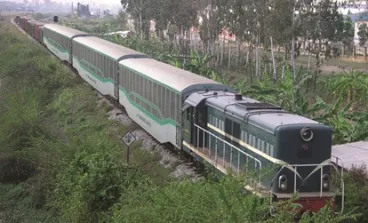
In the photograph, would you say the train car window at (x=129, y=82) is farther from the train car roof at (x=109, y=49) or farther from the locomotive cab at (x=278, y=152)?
the locomotive cab at (x=278, y=152)

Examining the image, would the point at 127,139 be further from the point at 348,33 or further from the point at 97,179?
the point at 348,33

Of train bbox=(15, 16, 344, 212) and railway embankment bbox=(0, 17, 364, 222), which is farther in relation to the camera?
train bbox=(15, 16, 344, 212)

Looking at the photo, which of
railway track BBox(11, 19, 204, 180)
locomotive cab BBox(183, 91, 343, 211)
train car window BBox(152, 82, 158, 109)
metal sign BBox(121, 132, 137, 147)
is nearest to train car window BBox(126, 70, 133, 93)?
railway track BBox(11, 19, 204, 180)

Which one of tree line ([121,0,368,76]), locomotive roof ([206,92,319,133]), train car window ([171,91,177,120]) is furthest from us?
tree line ([121,0,368,76])

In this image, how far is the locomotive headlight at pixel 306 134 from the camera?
12.8 metres

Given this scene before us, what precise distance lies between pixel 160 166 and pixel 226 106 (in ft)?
12.8

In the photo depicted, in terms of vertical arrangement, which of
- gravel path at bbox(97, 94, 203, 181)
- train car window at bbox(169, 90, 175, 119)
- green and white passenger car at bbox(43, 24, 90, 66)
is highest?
train car window at bbox(169, 90, 175, 119)

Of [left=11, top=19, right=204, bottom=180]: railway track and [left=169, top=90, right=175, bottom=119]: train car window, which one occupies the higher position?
[left=169, top=90, right=175, bottom=119]: train car window

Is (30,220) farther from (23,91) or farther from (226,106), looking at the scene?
(23,91)

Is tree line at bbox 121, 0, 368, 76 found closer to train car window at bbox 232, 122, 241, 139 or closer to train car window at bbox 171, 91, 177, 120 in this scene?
train car window at bbox 171, 91, 177, 120

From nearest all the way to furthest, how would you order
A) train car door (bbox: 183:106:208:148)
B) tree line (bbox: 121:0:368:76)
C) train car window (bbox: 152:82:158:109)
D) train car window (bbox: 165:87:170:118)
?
train car door (bbox: 183:106:208:148), train car window (bbox: 165:87:170:118), train car window (bbox: 152:82:158:109), tree line (bbox: 121:0:368:76)

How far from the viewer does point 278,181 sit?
496 inches

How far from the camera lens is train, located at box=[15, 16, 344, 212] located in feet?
41.8

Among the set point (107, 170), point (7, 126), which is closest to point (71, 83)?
point (7, 126)
